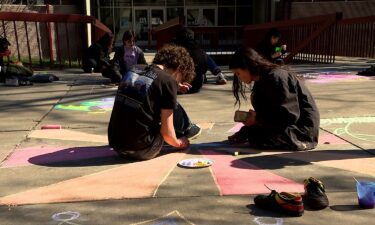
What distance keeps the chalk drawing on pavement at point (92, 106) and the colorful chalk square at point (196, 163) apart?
2.85 m

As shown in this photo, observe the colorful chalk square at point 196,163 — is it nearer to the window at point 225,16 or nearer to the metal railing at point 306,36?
the metal railing at point 306,36

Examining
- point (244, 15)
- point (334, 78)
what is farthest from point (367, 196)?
point (244, 15)

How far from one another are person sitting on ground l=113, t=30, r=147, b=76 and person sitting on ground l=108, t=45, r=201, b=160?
15.8 feet

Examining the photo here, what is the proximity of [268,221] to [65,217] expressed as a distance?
4.28 feet

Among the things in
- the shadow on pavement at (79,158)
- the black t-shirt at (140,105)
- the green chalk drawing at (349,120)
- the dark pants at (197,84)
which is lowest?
the shadow on pavement at (79,158)

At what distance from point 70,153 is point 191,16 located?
24907 mm

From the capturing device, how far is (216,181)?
142 inches

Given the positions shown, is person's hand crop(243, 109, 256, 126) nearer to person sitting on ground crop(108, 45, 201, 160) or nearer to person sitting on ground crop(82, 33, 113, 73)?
person sitting on ground crop(108, 45, 201, 160)

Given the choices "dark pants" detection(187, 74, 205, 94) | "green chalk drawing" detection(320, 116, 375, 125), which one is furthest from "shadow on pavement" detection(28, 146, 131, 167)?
"dark pants" detection(187, 74, 205, 94)

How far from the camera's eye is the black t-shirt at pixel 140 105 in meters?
3.90

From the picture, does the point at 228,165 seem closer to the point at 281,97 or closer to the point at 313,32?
the point at 281,97

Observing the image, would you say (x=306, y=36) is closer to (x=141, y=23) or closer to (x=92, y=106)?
(x=92, y=106)

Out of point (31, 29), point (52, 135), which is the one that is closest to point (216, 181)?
point (52, 135)

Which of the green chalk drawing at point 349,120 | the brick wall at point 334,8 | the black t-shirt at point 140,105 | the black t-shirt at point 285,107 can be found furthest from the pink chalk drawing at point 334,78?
the brick wall at point 334,8
